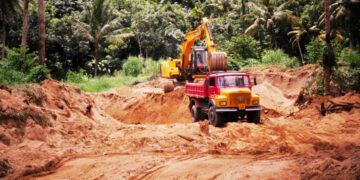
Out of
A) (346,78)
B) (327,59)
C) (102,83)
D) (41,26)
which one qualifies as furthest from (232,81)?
(102,83)

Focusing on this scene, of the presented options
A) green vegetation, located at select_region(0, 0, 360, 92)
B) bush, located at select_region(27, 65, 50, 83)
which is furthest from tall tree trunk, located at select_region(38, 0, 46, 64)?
green vegetation, located at select_region(0, 0, 360, 92)

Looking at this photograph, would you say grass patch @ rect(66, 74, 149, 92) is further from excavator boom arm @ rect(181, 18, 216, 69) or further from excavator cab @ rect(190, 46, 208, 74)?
excavator cab @ rect(190, 46, 208, 74)

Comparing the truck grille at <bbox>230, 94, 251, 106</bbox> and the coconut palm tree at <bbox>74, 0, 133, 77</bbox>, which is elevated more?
the coconut palm tree at <bbox>74, 0, 133, 77</bbox>

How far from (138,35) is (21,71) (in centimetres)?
2279

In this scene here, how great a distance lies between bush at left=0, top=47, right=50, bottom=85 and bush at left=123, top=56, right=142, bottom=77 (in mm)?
18269

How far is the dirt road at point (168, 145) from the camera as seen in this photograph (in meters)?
6.79

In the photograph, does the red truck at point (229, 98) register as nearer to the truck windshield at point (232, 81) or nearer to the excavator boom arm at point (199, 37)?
the truck windshield at point (232, 81)

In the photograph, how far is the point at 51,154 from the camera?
8531mm

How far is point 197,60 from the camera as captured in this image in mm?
19000

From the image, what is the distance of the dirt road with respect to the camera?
6.79 metres

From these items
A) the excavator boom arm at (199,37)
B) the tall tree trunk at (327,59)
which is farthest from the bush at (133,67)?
the tall tree trunk at (327,59)

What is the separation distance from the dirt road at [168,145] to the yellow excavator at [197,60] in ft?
12.9

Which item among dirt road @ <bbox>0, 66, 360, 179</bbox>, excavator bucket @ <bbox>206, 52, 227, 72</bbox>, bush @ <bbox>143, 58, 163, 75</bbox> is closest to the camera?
dirt road @ <bbox>0, 66, 360, 179</bbox>

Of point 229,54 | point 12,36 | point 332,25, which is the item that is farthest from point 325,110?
point 12,36
